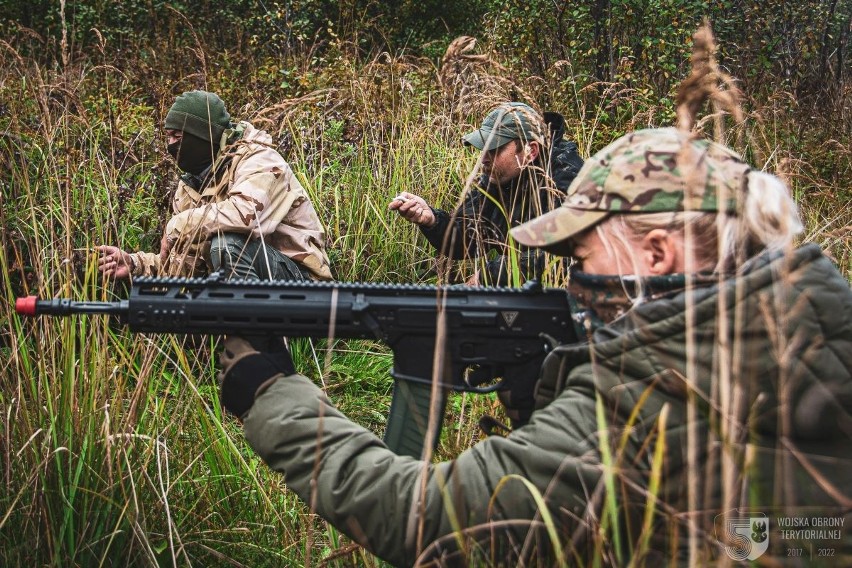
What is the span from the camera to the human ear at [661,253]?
1.65 metres

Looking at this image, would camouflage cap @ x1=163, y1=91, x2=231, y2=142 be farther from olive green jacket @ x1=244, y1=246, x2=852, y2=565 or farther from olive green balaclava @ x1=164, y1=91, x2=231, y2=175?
olive green jacket @ x1=244, y1=246, x2=852, y2=565

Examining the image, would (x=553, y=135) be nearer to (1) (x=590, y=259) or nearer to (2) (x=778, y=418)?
(1) (x=590, y=259)

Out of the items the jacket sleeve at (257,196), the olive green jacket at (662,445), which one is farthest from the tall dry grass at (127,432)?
the jacket sleeve at (257,196)

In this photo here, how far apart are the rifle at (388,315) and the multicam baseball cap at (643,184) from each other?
214 millimetres

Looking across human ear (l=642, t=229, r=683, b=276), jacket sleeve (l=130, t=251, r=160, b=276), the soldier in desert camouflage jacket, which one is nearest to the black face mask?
the soldier in desert camouflage jacket

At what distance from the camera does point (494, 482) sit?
1543mm

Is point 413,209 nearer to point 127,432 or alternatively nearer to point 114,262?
point 114,262

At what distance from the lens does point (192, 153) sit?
4.30m

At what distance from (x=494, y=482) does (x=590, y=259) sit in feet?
1.64

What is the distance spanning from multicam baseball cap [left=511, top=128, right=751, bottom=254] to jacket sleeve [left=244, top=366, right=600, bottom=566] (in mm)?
361

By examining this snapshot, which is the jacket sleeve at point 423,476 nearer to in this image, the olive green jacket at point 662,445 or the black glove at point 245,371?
the olive green jacket at point 662,445

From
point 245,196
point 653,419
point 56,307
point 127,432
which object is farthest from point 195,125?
point 653,419

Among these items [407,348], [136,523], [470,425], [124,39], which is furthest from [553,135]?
[124,39]

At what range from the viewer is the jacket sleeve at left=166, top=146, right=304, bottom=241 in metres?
3.98
